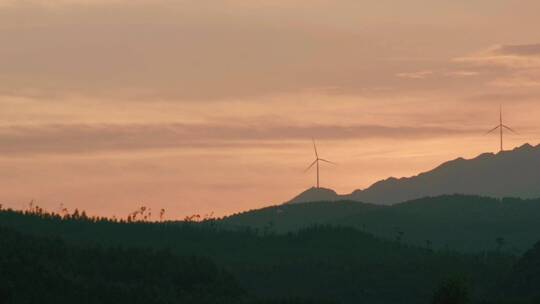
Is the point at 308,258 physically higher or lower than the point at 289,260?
higher

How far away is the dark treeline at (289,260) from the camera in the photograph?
111188mm

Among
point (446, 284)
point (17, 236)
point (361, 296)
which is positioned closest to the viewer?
point (446, 284)

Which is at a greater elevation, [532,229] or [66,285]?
[532,229]

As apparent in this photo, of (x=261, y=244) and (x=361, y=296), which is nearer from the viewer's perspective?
(x=361, y=296)

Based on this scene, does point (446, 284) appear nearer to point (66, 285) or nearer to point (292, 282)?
point (66, 285)

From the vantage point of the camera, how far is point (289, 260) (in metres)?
142

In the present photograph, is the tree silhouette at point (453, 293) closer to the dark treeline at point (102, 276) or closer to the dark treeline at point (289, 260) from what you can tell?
the dark treeline at point (289, 260)

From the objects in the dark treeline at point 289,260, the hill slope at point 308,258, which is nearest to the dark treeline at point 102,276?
the dark treeline at point 289,260

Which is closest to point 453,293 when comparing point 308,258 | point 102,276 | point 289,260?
point 102,276

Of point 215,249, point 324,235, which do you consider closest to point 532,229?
point 324,235

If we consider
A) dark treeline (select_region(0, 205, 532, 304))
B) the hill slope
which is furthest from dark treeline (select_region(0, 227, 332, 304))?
the hill slope

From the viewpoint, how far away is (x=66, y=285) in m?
95.3

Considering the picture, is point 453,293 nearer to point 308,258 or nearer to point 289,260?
point 308,258

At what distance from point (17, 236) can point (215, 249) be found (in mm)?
43474
